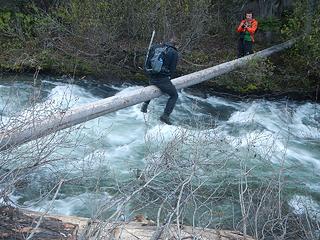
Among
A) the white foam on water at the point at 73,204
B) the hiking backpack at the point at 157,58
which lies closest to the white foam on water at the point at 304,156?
the hiking backpack at the point at 157,58

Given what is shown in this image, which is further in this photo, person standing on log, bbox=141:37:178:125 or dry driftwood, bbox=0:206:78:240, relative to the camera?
person standing on log, bbox=141:37:178:125

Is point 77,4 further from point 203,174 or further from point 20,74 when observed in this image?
point 203,174

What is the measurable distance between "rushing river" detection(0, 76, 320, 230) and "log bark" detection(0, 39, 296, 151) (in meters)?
0.22

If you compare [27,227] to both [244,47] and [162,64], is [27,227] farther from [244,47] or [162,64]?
[244,47]

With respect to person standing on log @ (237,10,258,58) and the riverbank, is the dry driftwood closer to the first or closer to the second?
the riverbank

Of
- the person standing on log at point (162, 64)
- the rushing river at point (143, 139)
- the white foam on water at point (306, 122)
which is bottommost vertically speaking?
the white foam on water at point (306, 122)

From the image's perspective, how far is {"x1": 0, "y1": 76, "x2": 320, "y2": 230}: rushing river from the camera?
679 cm

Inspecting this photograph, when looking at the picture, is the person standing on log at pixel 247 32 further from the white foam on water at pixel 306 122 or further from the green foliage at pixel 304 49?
the white foam on water at pixel 306 122

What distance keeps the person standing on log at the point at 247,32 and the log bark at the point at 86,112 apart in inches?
23.2

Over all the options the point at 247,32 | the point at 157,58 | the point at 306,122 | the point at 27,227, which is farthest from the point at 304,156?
the point at 27,227

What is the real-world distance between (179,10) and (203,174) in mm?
6490

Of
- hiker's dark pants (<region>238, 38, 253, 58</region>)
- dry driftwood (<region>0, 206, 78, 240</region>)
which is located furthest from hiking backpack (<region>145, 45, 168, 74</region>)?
hiker's dark pants (<region>238, 38, 253, 58</region>)

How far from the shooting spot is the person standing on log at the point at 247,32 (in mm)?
11820

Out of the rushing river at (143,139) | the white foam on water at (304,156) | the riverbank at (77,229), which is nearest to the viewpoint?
the riverbank at (77,229)
